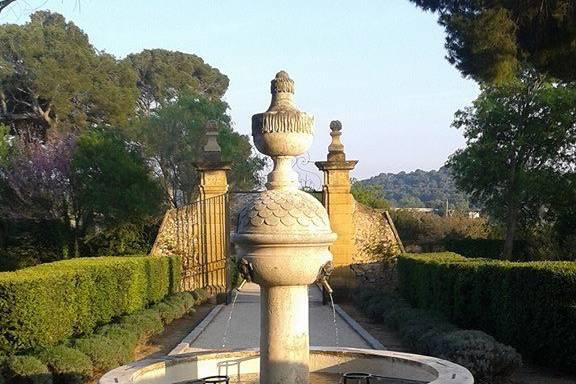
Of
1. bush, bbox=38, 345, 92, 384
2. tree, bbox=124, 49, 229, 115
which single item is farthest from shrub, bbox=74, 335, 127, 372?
tree, bbox=124, 49, 229, 115

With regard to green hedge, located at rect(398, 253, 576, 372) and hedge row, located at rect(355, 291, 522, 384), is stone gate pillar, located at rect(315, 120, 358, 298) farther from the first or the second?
green hedge, located at rect(398, 253, 576, 372)

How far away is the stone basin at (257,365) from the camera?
18.7ft

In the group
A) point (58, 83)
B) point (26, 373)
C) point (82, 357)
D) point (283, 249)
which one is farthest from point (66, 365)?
point (58, 83)

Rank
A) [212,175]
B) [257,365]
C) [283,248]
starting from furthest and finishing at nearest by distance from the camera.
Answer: [212,175] → [257,365] → [283,248]

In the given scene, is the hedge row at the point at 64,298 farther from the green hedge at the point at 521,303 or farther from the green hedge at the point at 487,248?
the green hedge at the point at 487,248

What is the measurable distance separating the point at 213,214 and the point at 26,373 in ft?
33.7

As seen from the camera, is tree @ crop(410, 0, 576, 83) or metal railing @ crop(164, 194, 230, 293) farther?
metal railing @ crop(164, 194, 230, 293)

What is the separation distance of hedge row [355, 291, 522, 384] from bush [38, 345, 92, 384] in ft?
14.0

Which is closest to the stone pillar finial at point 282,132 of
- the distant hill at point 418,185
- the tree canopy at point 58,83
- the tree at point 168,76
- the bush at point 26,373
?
the bush at point 26,373

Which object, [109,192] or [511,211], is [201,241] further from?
[511,211]

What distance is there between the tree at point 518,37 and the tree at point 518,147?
11627 millimetres

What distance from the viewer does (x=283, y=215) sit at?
5.09 meters

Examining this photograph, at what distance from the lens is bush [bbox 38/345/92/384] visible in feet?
27.8

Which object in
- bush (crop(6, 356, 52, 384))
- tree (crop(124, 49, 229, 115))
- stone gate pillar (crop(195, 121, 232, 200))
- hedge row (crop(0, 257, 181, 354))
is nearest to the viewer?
bush (crop(6, 356, 52, 384))
